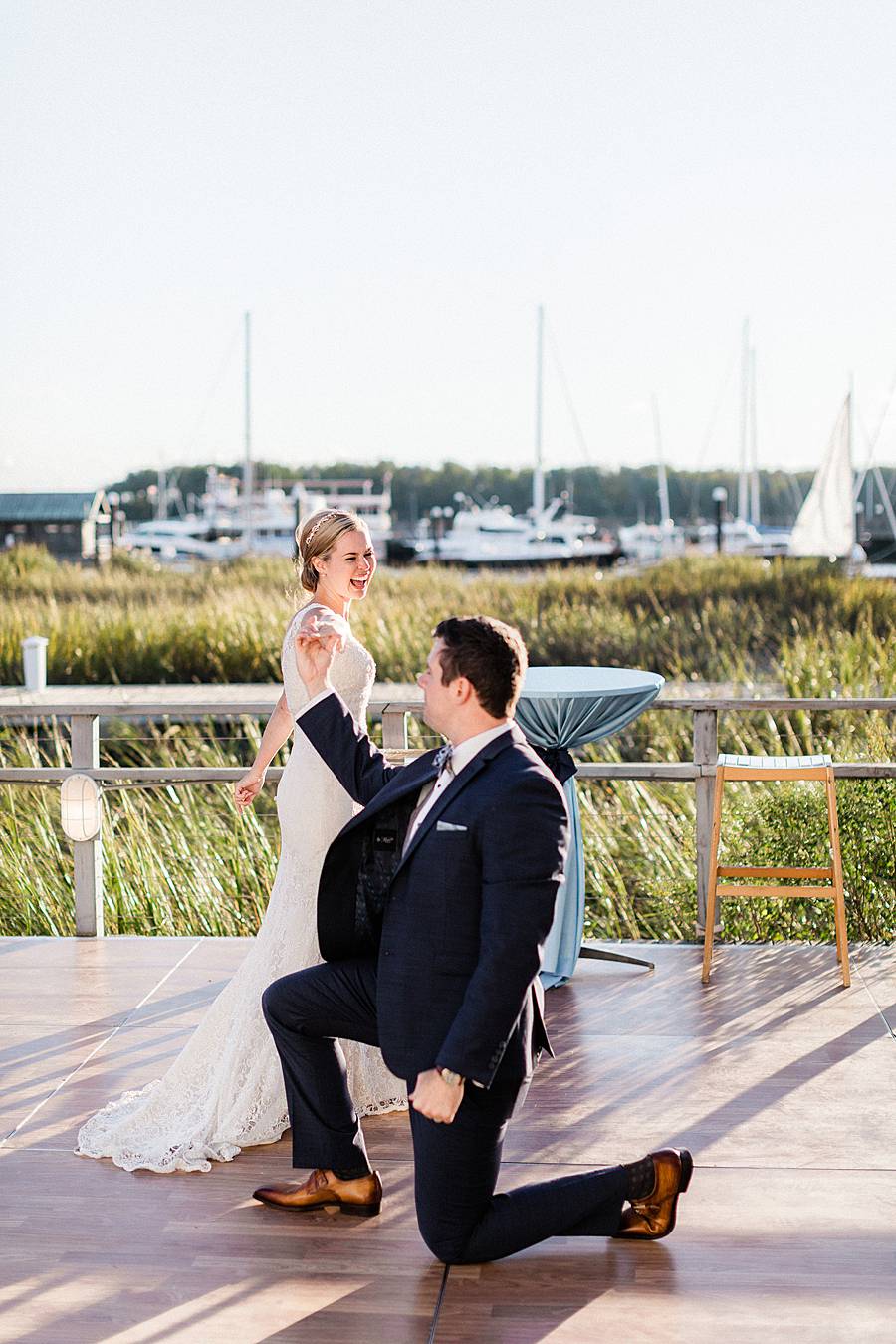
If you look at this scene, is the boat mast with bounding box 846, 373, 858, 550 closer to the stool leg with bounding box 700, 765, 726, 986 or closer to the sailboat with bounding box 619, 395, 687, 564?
the sailboat with bounding box 619, 395, 687, 564

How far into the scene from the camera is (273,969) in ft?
10.7

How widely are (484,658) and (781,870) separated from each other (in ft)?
7.92

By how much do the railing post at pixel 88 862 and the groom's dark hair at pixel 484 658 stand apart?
2.97 m

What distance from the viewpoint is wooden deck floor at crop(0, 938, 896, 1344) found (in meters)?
2.50

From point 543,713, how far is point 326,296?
45556mm

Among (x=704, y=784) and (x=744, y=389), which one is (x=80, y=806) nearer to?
(x=704, y=784)

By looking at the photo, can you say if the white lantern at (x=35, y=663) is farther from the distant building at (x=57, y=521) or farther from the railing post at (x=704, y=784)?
the distant building at (x=57, y=521)

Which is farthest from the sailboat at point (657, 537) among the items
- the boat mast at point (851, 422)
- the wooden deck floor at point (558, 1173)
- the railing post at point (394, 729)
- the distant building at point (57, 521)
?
the wooden deck floor at point (558, 1173)

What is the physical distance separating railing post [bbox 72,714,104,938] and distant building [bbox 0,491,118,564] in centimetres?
4739

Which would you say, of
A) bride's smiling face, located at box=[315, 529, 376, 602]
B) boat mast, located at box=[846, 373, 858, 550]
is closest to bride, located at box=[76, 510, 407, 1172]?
bride's smiling face, located at box=[315, 529, 376, 602]

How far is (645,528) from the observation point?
6675cm

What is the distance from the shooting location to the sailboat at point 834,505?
917 inches

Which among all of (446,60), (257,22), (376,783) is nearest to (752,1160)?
(376,783)

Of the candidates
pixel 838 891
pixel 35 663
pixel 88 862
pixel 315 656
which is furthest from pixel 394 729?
pixel 35 663
